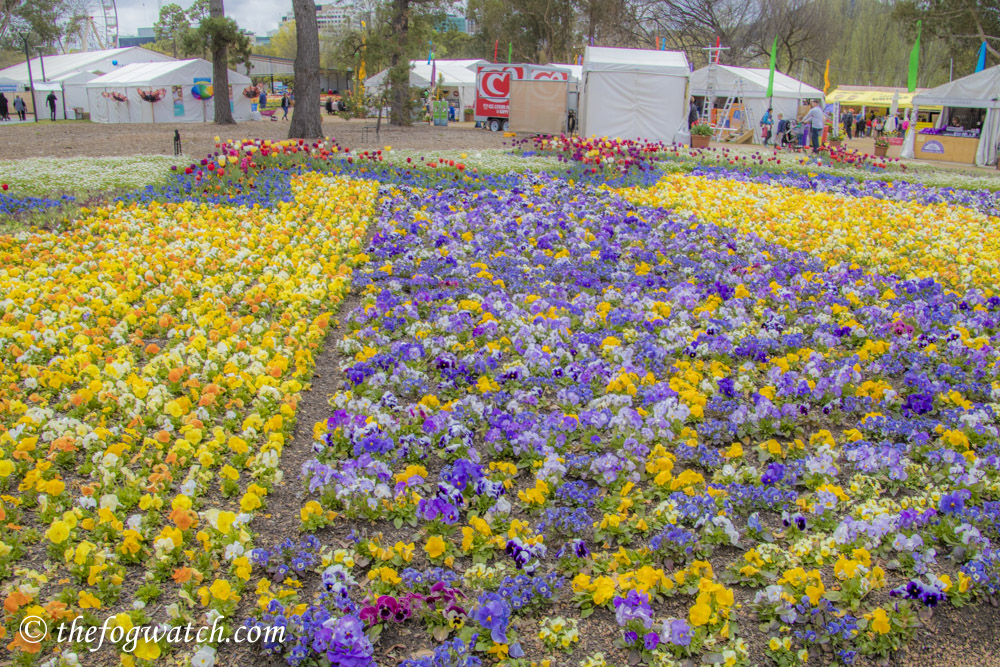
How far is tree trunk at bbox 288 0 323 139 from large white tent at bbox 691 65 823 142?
17963 mm

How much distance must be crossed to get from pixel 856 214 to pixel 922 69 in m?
54.2

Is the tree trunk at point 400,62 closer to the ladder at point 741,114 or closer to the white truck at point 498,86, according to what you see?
the white truck at point 498,86

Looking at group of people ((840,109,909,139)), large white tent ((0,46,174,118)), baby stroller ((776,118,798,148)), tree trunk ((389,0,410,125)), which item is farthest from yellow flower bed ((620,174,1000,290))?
large white tent ((0,46,174,118))

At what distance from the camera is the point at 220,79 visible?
2811 cm

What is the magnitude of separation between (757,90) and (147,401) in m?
30.7

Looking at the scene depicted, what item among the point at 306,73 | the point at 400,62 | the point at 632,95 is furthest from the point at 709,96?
the point at 306,73

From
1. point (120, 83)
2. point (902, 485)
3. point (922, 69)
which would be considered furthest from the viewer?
point (922, 69)

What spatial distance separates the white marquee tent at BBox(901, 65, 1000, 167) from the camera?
22.1 metres

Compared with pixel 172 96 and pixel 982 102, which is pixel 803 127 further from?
pixel 172 96

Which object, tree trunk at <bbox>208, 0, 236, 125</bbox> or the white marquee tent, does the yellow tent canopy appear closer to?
the white marquee tent

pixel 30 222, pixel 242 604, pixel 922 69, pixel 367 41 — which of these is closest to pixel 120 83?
pixel 367 41

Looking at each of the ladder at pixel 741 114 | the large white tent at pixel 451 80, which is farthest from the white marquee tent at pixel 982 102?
the large white tent at pixel 451 80

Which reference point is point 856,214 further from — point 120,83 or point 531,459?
point 120,83

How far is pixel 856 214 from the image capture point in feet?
35.2
